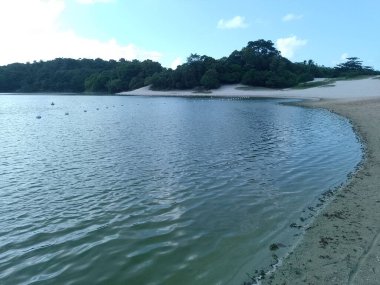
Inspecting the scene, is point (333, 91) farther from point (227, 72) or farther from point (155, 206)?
point (155, 206)

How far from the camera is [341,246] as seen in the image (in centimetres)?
817

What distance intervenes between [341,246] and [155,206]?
236 inches

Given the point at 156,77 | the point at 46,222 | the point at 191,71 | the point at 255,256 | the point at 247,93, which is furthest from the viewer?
the point at 156,77

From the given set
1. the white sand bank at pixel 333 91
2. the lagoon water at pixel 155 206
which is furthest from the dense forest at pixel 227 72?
the lagoon water at pixel 155 206

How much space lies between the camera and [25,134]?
1216 inches

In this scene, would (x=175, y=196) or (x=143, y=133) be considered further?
(x=143, y=133)

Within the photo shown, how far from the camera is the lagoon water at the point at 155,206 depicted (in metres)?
8.03

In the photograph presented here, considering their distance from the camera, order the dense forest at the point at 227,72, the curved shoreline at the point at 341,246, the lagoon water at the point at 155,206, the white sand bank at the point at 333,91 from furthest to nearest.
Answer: the dense forest at the point at 227,72
the white sand bank at the point at 333,91
the lagoon water at the point at 155,206
the curved shoreline at the point at 341,246

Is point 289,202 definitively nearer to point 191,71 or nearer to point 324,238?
point 324,238

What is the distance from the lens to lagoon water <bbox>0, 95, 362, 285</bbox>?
8031mm

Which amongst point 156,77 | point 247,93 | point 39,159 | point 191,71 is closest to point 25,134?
point 39,159

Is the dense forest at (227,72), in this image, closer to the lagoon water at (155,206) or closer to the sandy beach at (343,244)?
the lagoon water at (155,206)

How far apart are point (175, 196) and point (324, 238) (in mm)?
5725

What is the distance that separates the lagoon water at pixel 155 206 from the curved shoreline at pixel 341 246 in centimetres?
63
